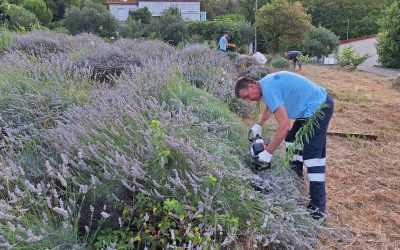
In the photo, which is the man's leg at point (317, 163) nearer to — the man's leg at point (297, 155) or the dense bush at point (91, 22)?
the man's leg at point (297, 155)

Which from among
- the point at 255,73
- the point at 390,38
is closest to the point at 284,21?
the point at 390,38

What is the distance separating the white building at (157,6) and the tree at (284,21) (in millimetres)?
16906

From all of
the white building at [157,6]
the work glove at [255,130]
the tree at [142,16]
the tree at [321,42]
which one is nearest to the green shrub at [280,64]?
the tree at [321,42]

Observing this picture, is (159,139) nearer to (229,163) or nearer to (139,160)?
(139,160)

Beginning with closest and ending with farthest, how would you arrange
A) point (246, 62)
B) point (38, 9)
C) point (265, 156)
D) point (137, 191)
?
point (137, 191) → point (265, 156) → point (246, 62) → point (38, 9)

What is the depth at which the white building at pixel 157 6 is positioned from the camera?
111 ft

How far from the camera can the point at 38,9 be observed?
24.5m

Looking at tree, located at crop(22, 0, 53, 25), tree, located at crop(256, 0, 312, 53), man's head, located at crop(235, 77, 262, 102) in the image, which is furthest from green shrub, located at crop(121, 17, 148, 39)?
man's head, located at crop(235, 77, 262, 102)

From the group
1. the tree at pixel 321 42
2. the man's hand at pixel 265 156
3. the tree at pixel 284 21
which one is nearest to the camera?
the man's hand at pixel 265 156

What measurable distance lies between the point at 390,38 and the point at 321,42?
4.89 metres

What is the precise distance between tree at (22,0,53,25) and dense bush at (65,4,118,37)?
3.89m

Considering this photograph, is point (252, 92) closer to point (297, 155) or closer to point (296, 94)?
point (296, 94)

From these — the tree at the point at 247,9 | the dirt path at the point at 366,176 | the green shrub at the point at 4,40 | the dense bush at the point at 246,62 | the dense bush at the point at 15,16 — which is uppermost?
the tree at the point at 247,9

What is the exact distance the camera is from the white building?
33.7m
